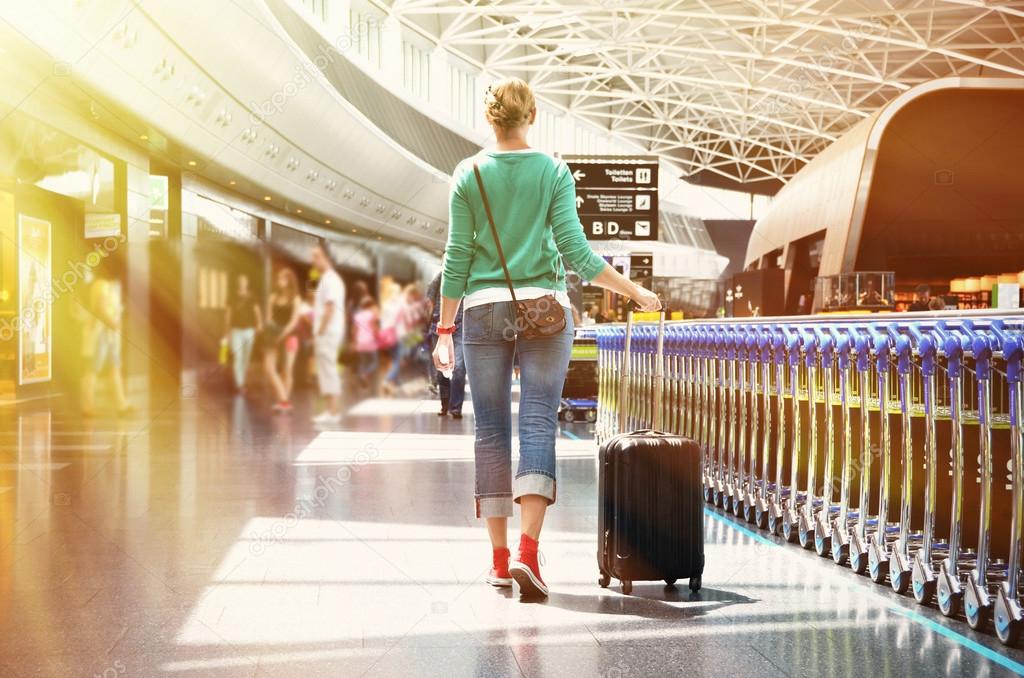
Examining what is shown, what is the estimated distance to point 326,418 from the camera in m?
1.04

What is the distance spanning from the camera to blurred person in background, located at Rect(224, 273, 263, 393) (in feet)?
3.06

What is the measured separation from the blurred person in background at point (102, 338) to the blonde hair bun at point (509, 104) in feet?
8.01

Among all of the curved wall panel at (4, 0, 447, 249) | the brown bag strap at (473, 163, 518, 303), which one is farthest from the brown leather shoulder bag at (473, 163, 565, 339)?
the curved wall panel at (4, 0, 447, 249)

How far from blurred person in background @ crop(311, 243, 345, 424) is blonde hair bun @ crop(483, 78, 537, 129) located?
9.09 feet

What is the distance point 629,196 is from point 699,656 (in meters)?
12.6

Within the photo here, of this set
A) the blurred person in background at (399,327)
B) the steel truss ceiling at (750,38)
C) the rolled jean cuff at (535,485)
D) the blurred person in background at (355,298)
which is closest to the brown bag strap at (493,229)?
the rolled jean cuff at (535,485)

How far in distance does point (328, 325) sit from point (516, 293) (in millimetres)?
2625

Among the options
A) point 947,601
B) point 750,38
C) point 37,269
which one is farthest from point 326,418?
point 750,38

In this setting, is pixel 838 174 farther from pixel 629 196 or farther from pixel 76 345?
pixel 76 345

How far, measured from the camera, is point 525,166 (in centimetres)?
360

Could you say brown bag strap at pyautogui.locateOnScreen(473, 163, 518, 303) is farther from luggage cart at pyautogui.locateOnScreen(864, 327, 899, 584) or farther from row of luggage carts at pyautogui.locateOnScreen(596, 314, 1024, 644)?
luggage cart at pyautogui.locateOnScreen(864, 327, 899, 584)

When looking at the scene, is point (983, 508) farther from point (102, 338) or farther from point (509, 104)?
point (102, 338)

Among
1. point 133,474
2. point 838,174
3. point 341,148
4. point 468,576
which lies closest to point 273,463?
point 133,474

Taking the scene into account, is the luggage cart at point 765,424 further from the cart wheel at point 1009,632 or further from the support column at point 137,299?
the support column at point 137,299
